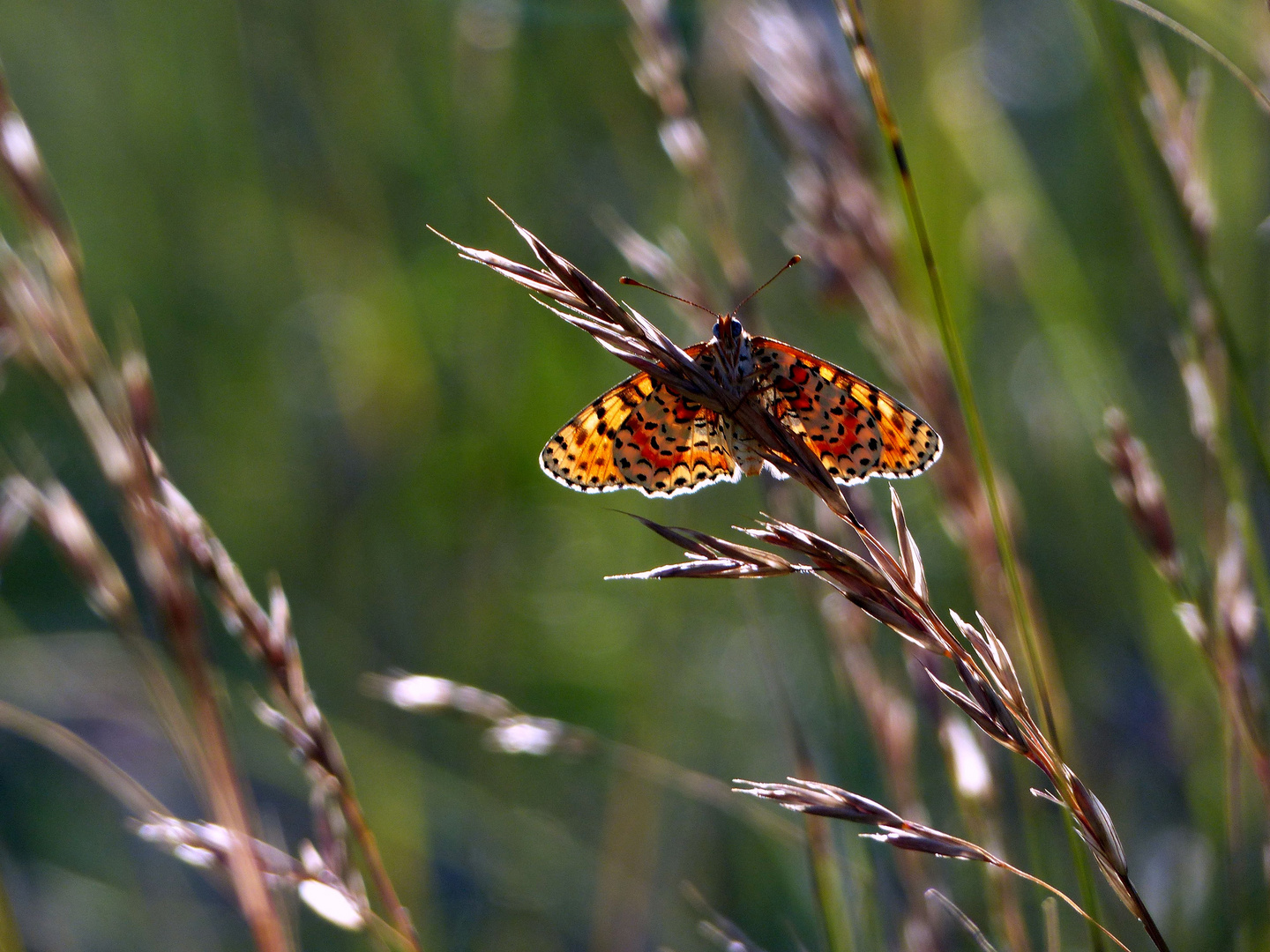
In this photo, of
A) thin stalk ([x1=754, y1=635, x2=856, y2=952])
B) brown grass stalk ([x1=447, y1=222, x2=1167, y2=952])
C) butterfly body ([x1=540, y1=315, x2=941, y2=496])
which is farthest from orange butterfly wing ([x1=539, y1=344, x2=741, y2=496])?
brown grass stalk ([x1=447, y1=222, x2=1167, y2=952])

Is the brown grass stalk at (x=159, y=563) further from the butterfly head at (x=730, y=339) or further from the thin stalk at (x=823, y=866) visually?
the butterfly head at (x=730, y=339)

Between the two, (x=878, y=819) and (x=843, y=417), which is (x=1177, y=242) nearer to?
(x=843, y=417)

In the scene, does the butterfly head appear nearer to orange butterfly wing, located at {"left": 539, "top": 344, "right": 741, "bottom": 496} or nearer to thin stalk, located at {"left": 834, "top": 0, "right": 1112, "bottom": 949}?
orange butterfly wing, located at {"left": 539, "top": 344, "right": 741, "bottom": 496}

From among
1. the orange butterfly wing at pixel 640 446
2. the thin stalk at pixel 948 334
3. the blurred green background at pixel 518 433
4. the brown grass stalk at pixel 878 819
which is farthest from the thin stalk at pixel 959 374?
the blurred green background at pixel 518 433

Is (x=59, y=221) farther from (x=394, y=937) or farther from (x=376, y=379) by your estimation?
(x=376, y=379)

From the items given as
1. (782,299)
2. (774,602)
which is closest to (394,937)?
(774,602)

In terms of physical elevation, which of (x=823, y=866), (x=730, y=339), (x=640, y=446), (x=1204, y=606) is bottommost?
(x=823, y=866)

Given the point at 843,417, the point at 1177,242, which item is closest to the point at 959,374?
the point at 843,417
